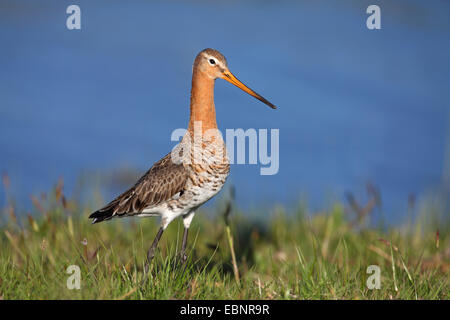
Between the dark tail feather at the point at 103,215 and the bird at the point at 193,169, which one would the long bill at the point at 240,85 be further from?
the dark tail feather at the point at 103,215

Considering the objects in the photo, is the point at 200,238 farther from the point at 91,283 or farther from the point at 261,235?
the point at 91,283

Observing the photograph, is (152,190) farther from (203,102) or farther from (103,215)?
(203,102)

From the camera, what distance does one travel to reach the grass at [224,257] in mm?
4980

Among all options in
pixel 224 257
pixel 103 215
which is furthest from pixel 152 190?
pixel 224 257

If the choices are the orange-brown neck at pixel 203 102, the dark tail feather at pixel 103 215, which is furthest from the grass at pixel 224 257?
the orange-brown neck at pixel 203 102

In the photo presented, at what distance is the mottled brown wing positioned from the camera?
19.6 feet

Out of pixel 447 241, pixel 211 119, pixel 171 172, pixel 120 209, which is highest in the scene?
pixel 211 119

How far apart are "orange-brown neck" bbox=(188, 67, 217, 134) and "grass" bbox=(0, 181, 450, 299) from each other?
4.67 ft

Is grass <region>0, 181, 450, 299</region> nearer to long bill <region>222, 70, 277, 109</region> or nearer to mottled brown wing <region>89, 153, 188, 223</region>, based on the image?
mottled brown wing <region>89, 153, 188, 223</region>

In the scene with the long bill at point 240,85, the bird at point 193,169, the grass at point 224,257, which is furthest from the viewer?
the long bill at point 240,85

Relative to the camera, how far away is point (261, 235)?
30.0 ft
